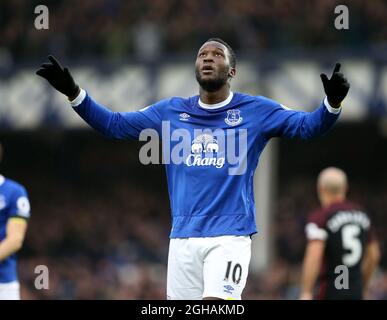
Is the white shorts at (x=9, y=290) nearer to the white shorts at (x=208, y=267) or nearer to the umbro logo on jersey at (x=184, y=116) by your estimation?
the white shorts at (x=208, y=267)

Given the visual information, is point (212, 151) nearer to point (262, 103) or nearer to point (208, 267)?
point (262, 103)

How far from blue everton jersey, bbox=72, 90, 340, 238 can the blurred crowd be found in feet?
35.1

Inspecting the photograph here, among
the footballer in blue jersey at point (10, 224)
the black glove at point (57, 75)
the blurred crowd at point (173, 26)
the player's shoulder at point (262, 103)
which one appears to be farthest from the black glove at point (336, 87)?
the blurred crowd at point (173, 26)

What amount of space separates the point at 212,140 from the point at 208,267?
89 centimetres

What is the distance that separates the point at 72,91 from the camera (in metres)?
7.46

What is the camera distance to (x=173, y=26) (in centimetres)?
2000

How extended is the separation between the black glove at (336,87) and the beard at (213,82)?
2.38 ft

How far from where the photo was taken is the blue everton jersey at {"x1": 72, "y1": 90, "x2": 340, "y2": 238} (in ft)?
23.8

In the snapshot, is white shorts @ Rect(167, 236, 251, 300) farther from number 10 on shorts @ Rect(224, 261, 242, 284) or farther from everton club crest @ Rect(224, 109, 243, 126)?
everton club crest @ Rect(224, 109, 243, 126)

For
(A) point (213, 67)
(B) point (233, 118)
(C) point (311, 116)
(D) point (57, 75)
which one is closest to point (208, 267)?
(B) point (233, 118)

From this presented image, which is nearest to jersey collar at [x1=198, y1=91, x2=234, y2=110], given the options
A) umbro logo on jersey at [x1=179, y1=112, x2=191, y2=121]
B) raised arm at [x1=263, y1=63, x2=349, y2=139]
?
umbro logo on jersey at [x1=179, y1=112, x2=191, y2=121]

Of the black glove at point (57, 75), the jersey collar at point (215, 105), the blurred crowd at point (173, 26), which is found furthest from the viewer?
the blurred crowd at point (173, 26)

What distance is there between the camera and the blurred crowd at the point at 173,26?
18.4 m
